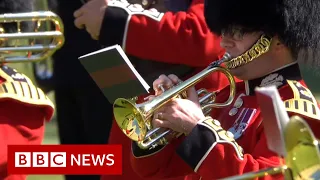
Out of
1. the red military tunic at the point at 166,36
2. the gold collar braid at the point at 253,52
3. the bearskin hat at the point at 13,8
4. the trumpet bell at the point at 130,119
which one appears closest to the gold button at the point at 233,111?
the gold collar braid at the point at 253,52

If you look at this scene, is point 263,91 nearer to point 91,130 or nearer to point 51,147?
point 51,147

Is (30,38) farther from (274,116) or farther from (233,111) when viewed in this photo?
(274,116)

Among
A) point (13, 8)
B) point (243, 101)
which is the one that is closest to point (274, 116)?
point (243, 101)

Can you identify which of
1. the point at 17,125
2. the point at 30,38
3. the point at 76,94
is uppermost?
the point at 30,38

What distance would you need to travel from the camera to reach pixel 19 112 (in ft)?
9.78

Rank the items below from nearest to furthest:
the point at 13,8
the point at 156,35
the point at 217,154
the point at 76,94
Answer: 1. the point at 217,154
2. the point at 156,35
3. the point at 13,8
4. the point at 76,94

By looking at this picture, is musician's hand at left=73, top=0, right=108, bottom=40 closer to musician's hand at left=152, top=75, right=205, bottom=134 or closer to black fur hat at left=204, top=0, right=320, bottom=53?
black fur hat at left=204, top=0, right=320, bottom=53

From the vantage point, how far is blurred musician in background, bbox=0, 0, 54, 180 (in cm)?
293

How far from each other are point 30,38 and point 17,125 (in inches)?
11.6

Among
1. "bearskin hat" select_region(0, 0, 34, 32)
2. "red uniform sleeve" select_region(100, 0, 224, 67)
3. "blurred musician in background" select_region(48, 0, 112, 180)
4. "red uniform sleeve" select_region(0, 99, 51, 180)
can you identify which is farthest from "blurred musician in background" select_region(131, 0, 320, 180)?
"blurred musician in background" select_region(48, 0, 112, 180)

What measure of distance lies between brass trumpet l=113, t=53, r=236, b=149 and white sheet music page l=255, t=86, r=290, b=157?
2.36 ft

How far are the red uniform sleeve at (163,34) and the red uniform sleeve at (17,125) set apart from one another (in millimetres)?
334

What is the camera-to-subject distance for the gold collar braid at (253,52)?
2.50m

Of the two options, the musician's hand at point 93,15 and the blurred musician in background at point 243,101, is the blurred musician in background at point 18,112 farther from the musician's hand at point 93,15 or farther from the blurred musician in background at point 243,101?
the blurred musician in background at point 243,101
